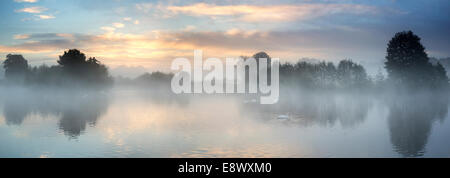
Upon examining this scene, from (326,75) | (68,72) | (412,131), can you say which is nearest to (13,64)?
(68,72)

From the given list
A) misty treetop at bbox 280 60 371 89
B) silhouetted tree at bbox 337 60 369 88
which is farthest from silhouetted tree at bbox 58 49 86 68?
silhouetted tree at bbox 337 60 369 88

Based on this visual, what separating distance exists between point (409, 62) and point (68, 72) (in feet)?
461

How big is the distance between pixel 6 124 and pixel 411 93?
394 ft

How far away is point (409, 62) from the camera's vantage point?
397 feet

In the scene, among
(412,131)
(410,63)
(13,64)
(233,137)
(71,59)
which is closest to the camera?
(233,137)

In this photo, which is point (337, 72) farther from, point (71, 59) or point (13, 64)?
point (13, 64)

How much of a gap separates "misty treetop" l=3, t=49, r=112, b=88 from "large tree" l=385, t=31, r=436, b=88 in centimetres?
13114

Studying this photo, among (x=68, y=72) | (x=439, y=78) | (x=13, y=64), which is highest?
(x=13, y=64)

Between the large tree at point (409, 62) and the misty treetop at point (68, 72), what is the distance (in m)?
131

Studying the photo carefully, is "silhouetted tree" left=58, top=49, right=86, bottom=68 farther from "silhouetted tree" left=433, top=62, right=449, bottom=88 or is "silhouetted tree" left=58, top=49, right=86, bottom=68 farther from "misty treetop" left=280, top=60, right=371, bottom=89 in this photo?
"silhouetted tree" left=433, top=62, right=449, bottom=88

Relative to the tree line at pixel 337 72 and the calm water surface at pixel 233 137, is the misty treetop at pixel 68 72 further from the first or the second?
the calm water surface at pixel 233 137

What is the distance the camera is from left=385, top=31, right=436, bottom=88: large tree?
394 feet

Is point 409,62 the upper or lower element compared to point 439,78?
upper
